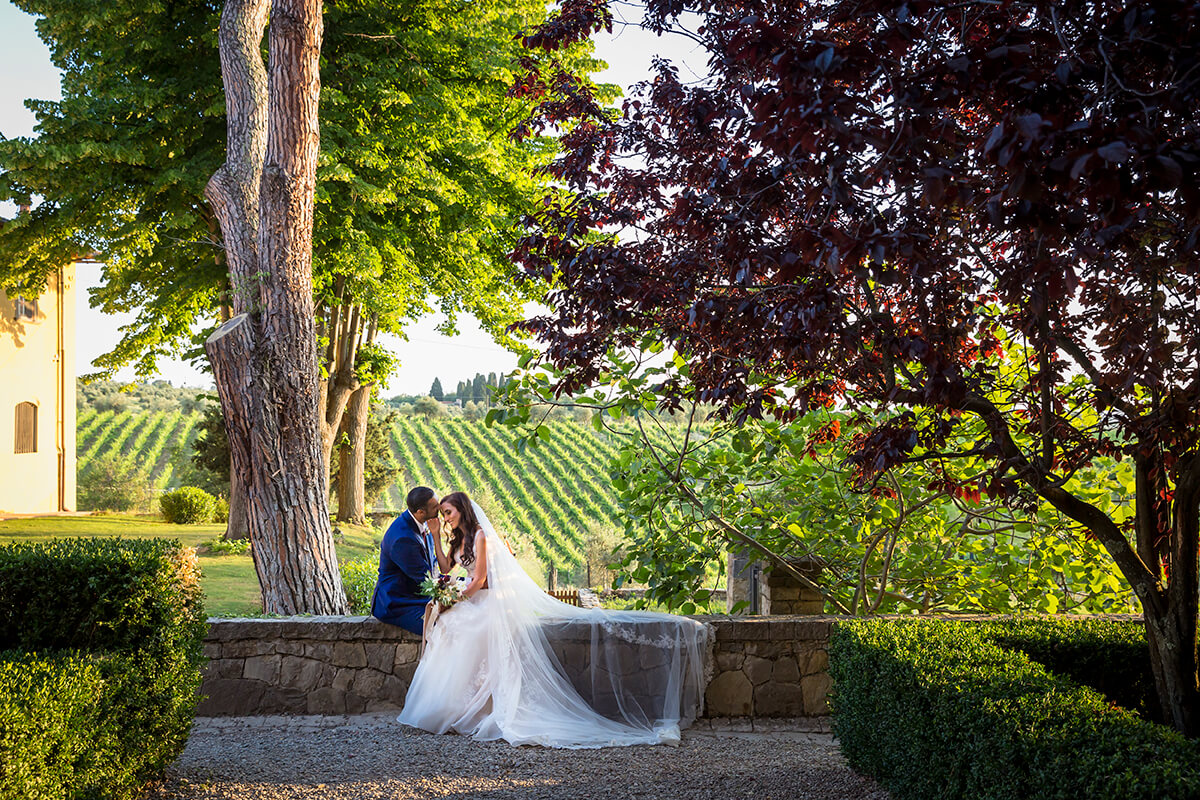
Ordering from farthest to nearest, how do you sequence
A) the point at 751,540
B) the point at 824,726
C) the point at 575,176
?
the point at 751,540
the point at 824,726
the point at 575,176

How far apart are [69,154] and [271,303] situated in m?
6.08

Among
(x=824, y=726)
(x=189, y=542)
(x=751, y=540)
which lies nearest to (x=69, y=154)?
(x=189, y=542)

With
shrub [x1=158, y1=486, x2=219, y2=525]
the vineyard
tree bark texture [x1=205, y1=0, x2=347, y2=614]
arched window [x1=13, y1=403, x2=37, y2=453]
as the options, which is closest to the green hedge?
tree bark texture [x1=205, y1=0, x2=347, y2=614]

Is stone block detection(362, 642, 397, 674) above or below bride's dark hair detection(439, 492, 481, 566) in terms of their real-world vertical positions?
below

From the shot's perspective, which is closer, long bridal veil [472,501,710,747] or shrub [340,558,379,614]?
long bridal veil [472,501,710,747]

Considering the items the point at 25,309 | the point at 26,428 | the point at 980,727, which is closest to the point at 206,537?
the point at 26,428

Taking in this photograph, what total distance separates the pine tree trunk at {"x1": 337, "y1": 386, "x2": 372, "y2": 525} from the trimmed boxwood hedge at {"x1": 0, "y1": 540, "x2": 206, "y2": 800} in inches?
613

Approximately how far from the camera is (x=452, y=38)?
13977 millimetres

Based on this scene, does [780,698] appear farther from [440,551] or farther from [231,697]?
[231,697]

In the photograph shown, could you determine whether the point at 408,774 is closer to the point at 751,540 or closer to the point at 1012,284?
the point at 751,540

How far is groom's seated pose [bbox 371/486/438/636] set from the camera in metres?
6.09

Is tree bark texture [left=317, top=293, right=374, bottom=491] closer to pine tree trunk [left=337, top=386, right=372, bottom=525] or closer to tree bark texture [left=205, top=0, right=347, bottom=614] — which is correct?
pine tree trunk [left=337, top=386, right=372, bottom=525]

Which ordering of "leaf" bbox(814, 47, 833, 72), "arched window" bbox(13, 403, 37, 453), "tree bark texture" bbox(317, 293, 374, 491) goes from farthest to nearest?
"arched window" bbox(13, 403, 37, 453) < "tree bark texture" bbox(317, 293, 374, 491) < "leaf" bbox(814, 47, 833, 72)

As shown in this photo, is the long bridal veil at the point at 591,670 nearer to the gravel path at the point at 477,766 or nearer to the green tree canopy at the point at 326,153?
the gravel path at the point at 477,766
